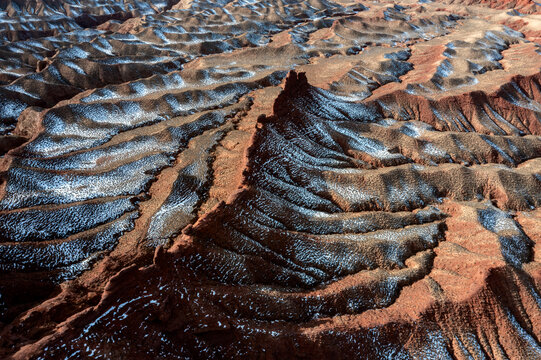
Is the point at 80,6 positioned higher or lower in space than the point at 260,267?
higher

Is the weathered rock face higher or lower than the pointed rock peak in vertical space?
lower

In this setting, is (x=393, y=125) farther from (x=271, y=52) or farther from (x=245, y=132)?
(x=271, y=52)

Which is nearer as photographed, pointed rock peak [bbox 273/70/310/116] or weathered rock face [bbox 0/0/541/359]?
weathered rock face [bbox 0/0/541/359]

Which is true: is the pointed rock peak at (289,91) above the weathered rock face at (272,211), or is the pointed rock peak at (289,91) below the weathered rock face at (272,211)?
above

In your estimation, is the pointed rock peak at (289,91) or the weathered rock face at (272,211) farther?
the pointed rock peak at (289,91)

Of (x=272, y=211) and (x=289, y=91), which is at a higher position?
(x=289, y=91)

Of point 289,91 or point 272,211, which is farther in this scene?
point 289,91

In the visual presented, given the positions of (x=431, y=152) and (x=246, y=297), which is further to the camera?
(x=431, y=152)

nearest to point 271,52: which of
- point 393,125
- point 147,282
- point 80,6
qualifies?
point 393,125
